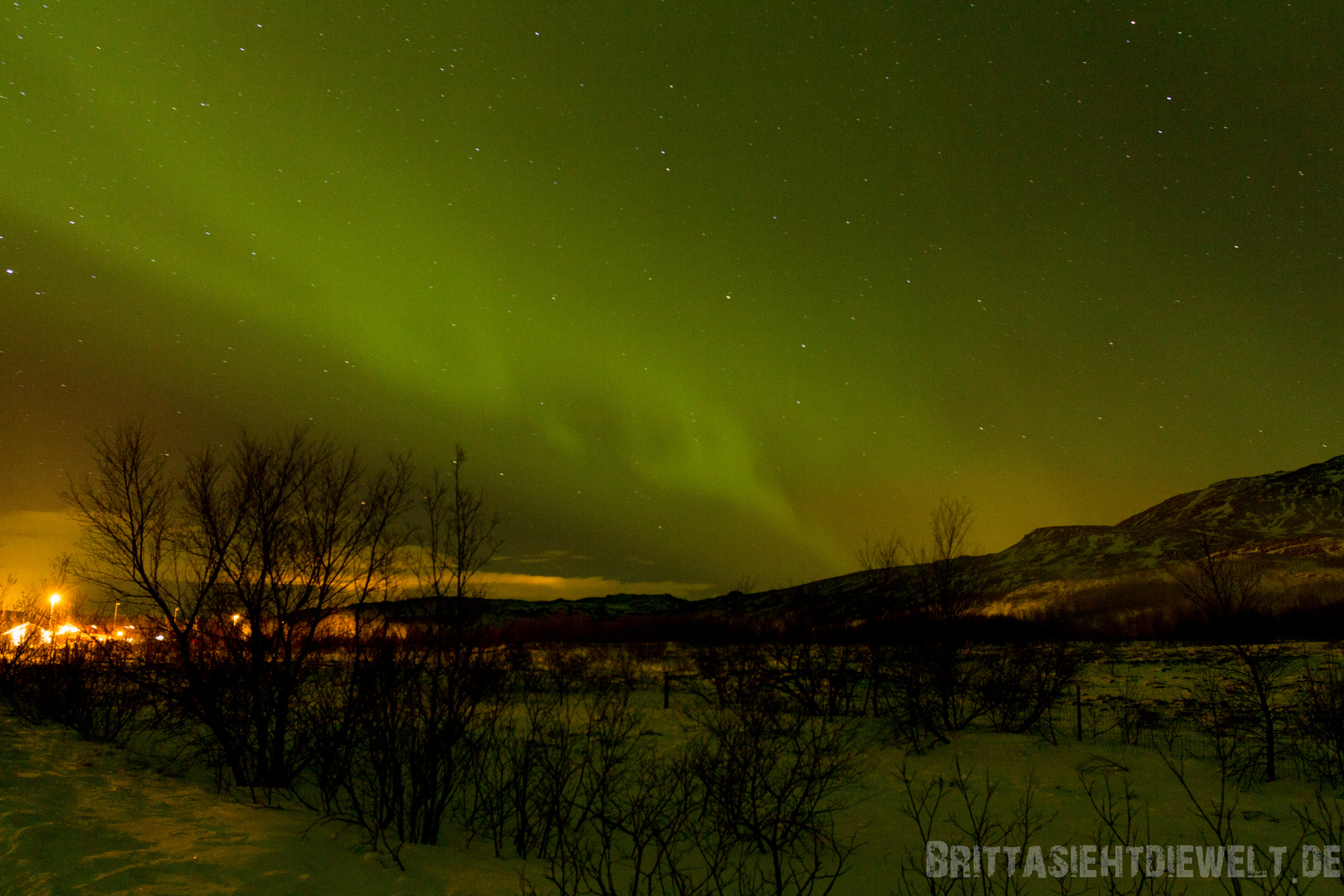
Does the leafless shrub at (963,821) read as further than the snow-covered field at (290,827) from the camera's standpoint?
Yes

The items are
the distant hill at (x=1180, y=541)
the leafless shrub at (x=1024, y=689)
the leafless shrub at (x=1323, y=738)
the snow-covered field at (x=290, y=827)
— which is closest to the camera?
the snow-covered field at (x=290, y=827)

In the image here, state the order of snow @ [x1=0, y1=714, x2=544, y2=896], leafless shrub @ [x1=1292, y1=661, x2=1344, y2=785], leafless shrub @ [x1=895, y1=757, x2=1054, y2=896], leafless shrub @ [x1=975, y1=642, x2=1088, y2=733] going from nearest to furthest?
1. snow @ [x1=0, y1=714, x2=544, y2=896]
2. leafless shrub @ [x1=895, y1=757, x2=1054, y2=896]
3. leafless shrub @ [x1=1292, y1=661, x2=1344, y2=785]
4. leafless shrub @ [x1=975, y1=642, x2=1088, y2=733]

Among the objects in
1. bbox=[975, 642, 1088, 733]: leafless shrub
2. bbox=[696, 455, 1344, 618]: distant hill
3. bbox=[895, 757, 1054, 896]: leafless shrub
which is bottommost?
bbox=[895, 757, 1054, 896]: leafless shrub

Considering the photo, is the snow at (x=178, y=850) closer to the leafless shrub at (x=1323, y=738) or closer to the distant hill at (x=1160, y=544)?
the leafless shrub at (x=1323, y=738)

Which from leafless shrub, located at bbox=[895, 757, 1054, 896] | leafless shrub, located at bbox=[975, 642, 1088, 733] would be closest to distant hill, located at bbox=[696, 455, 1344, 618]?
leafless shrub, located at bbox=[975, 642, 1088, 733]

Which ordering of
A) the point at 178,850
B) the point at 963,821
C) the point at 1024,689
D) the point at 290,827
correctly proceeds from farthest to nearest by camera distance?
the point at 1024,689 → the point at 963,821 → the point at 290,827 → the point at 178,850

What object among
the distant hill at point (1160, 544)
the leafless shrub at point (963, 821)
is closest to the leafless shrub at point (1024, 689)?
the leafless shrub at point (963, 821)

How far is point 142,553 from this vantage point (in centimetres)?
1417

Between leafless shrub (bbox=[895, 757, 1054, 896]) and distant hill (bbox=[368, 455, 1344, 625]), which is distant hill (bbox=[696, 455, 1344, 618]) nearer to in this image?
distant hill (bbox=[368, 455, 1344, 625])

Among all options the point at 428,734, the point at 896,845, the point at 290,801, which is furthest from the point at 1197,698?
the point at 290,801

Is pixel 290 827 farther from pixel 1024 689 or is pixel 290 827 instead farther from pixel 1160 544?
pixel 1160 544

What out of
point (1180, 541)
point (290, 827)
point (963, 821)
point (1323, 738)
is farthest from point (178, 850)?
point (1180, 541)

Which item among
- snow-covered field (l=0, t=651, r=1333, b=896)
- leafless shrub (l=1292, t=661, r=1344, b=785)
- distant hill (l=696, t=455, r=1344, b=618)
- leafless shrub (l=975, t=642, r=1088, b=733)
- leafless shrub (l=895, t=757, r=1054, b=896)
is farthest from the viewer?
distant hill (l=696, t=455, r=1344, b=618)

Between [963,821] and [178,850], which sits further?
[963,821]
